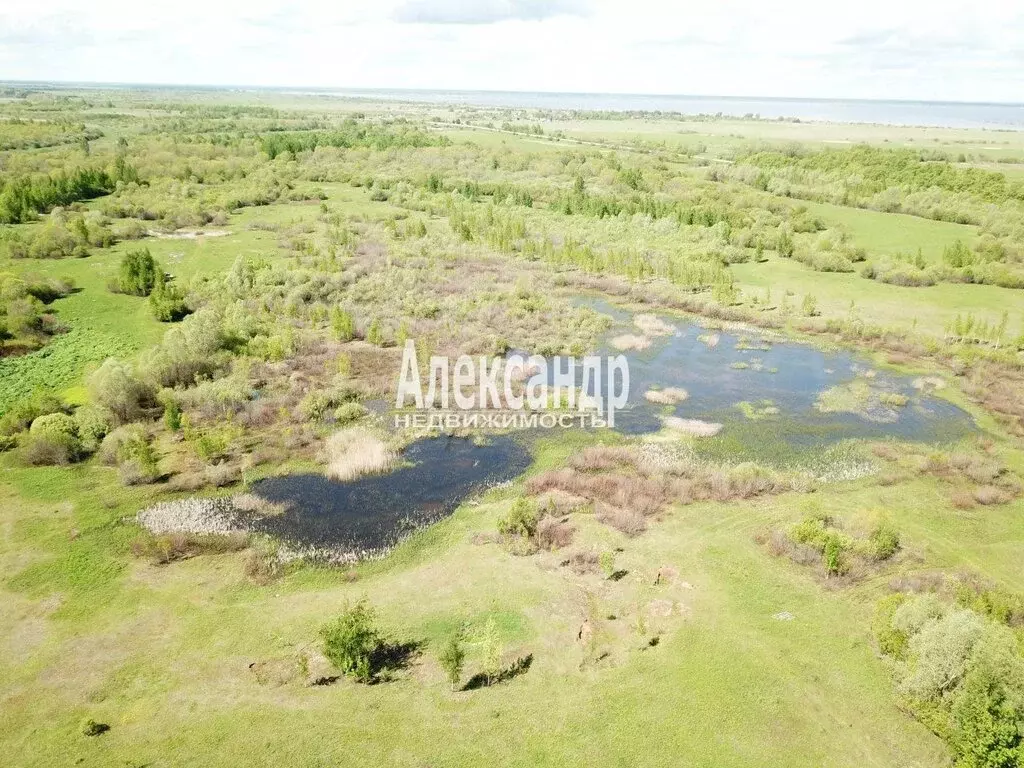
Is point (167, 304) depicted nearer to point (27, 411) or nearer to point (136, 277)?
point (136, 277)

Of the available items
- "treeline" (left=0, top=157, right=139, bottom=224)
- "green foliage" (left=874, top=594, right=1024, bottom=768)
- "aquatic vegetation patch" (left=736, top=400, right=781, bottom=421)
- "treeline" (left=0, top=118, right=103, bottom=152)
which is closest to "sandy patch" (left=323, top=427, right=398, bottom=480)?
"aquatic vegetation patch" (left=736, top=400, right=781, bottom=421)

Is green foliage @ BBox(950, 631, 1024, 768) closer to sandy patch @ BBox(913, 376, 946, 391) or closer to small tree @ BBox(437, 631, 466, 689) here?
small tree @ BBox(437, 631, 466, 689)

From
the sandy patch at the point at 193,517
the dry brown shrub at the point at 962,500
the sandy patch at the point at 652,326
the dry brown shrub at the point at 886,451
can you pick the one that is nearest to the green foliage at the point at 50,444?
the sandy patch at the point at 193,517

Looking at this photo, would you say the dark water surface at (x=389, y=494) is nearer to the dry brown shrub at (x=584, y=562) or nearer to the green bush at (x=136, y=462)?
the green bush at (x=136, y=462)

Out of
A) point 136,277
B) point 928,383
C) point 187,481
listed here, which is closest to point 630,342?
point 928,383

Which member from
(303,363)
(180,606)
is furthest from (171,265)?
(180,606)
